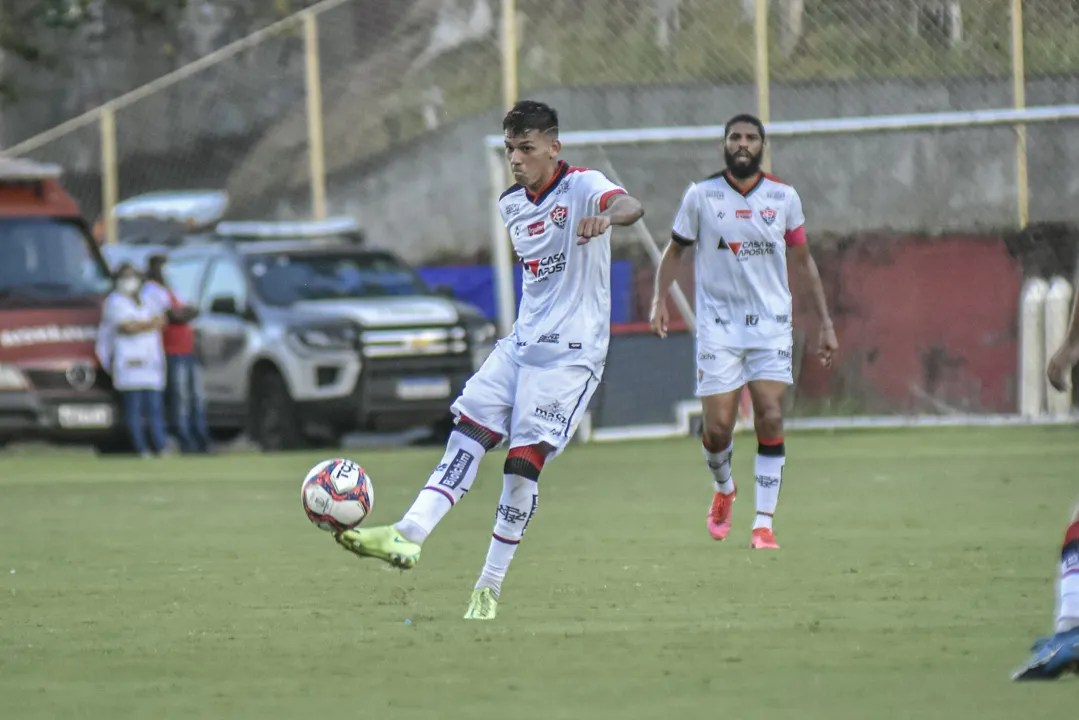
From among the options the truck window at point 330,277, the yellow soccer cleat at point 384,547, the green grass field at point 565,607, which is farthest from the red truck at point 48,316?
the yellow soccer cleat at point 384,547

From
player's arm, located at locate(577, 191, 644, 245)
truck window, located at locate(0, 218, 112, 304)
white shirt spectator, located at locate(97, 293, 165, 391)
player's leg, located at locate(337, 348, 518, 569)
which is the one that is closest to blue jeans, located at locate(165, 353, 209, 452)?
white shirt spectator, located at locate(97, 293, 165, 391)

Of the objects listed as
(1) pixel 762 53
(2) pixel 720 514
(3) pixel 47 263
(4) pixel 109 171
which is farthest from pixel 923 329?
(4) pixel 109 171

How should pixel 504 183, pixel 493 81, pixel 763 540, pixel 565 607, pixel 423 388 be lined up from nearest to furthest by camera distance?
pixel 565 607 < pixel 763 540 < pixel 423 388 < pixel 504 183 < pixel 493 81

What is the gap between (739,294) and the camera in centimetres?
1231

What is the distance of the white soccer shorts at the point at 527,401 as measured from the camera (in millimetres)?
8992

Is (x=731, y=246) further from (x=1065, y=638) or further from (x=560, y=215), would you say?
(x=1065, y=638)

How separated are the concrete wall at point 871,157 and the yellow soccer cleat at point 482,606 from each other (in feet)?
45.8

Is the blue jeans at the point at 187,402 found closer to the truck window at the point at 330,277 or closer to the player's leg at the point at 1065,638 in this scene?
the truck window at the point at 330,277

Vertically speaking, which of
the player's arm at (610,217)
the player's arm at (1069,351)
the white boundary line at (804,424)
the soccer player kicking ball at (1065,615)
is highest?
the player's arm at (610,217)

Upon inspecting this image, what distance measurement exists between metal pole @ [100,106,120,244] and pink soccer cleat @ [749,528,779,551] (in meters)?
17.6

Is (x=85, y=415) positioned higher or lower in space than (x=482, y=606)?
lower

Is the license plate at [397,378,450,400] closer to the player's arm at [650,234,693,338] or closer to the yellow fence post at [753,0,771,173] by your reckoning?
the yellow fence post at [753,0,771,173]

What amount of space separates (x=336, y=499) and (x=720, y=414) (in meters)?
4.06

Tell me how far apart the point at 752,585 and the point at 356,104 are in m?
17.3
